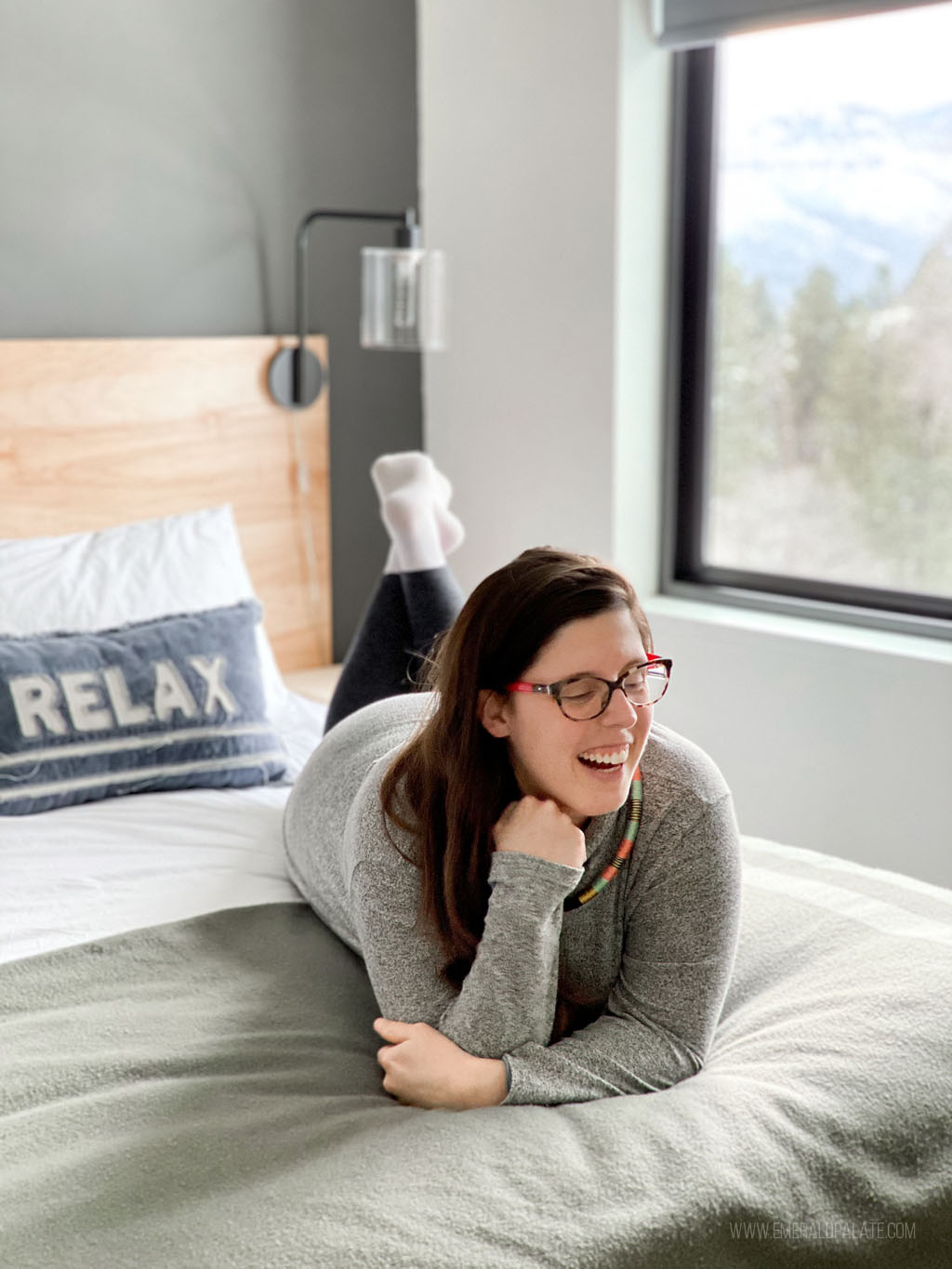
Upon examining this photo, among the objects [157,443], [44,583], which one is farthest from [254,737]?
[157,443]

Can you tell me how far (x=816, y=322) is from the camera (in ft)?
8.54

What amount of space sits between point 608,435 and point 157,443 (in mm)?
921

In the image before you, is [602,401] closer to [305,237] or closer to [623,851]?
[305,237]

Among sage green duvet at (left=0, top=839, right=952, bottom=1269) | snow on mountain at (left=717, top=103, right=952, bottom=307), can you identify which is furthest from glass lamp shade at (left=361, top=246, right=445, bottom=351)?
sage green duvet at (left=0, top=839, right=952, bottom=1269)

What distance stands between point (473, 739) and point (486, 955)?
0.20 meters

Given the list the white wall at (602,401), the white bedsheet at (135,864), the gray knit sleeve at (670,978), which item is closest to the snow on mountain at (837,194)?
the white wall at (602,401)

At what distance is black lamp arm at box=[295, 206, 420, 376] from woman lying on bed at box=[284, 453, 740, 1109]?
1.50 metres

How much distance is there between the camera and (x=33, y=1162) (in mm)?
1113

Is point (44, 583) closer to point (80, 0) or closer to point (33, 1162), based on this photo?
point (80, 0)

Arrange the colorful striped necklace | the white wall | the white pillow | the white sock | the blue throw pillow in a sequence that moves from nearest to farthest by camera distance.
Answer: the colorful striped necklace
the blue throw pillow
the white sock
the white pillow
the white wall

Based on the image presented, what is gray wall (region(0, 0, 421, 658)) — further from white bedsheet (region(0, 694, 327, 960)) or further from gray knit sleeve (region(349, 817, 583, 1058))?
gray knit sleeve (region(349, 817, 583, 1058))

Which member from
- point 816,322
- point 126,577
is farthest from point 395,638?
point 816,322

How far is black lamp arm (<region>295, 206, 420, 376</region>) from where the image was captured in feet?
8.47

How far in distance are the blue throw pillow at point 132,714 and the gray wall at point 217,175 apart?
0.78 m
